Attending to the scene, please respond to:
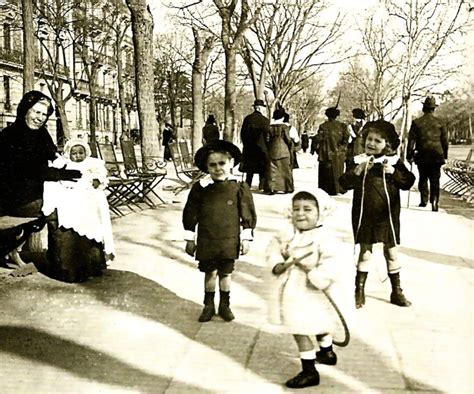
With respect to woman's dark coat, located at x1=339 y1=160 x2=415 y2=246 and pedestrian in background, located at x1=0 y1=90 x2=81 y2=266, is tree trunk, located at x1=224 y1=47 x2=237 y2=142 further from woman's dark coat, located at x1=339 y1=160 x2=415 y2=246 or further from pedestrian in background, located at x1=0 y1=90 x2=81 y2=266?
woman's dark coat, located at x1=339 y1=160 x2=415 y2=246

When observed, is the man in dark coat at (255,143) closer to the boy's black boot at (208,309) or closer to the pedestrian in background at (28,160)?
the pedestrian in background at (28,160)

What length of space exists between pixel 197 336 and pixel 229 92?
49.3 ft

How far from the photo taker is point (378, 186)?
564cm

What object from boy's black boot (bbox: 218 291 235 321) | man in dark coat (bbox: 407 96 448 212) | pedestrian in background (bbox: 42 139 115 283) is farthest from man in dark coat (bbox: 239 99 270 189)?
boy's black boot (bbox: 218 291 235 321)

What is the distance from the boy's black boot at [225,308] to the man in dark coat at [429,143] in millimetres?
7149

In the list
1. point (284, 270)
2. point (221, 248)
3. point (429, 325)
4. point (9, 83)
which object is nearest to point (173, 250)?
point (221, 248)

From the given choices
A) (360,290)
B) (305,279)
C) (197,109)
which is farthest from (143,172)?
(305,279)

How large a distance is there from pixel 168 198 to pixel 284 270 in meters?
10.4

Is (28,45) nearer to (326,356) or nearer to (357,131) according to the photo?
(357,131)

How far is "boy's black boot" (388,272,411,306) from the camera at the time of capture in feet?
18.9

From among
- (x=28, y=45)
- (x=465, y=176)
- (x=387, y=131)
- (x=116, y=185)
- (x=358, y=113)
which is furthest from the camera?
(x=465, y=176)

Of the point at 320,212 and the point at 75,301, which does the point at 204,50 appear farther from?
the point at 320,212

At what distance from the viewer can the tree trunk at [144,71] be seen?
12.7m

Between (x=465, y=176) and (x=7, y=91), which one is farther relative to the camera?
(x=7, y=91)
